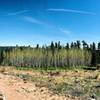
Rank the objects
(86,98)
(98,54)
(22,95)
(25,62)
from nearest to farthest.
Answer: (22,95)
(86,98)
(98,54)
(25,62)

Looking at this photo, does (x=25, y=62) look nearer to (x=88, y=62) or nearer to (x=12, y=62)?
(x=12, y=62)

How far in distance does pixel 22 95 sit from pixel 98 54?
110 m

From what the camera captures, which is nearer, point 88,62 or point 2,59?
point 88,62

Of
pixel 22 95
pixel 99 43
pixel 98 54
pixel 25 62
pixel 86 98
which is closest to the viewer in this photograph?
pixel 22 95

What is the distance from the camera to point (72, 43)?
6781 inches

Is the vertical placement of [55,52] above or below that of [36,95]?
above

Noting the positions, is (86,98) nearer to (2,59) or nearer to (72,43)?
(2,59)

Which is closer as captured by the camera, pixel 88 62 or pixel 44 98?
pixel 44 98

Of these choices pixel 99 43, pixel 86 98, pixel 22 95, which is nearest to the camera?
pixel 22 95

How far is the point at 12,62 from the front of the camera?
14738 centimetres

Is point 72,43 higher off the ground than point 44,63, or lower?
higher

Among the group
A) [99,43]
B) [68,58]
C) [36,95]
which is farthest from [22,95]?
[99,43]

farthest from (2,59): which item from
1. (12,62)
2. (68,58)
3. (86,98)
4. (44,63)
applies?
(86,98)

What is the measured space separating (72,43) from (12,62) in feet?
144
